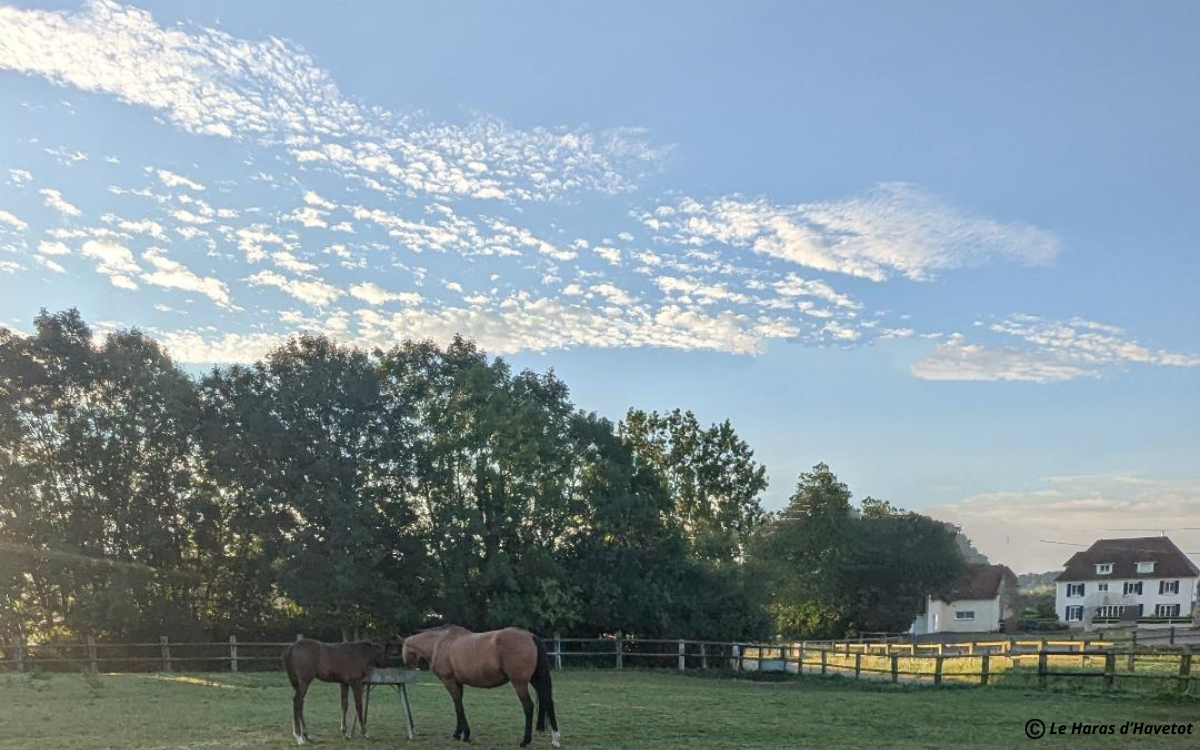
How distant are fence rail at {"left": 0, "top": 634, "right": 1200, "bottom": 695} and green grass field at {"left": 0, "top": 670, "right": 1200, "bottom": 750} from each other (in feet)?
3.23

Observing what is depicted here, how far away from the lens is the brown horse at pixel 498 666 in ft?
32.0

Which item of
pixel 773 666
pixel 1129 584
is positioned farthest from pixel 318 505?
pixel 1129 584

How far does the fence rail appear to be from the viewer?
17344mm

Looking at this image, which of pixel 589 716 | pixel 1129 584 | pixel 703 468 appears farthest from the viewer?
pixel 1129 584

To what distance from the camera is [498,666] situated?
998 cm

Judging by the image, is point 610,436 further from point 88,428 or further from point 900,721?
point 900,721

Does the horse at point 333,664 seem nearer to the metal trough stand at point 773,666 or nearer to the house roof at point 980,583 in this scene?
the metal trough stand at point 773,666

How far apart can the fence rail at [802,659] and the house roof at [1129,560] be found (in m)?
44.0

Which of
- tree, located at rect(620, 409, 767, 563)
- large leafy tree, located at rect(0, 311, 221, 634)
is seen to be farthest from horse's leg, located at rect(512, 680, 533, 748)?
tree, located at rect(620, 409, 767, 563)

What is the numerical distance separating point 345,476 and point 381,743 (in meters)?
19.8

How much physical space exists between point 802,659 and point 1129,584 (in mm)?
50972

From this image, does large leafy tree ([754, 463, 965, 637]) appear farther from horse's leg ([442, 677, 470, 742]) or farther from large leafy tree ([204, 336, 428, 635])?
horse's leg ([442, 677, 470, 742])

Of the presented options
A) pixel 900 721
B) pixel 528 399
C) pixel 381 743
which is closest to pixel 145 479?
pixel 528 399

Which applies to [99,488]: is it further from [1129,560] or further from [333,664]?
[1129,560]
